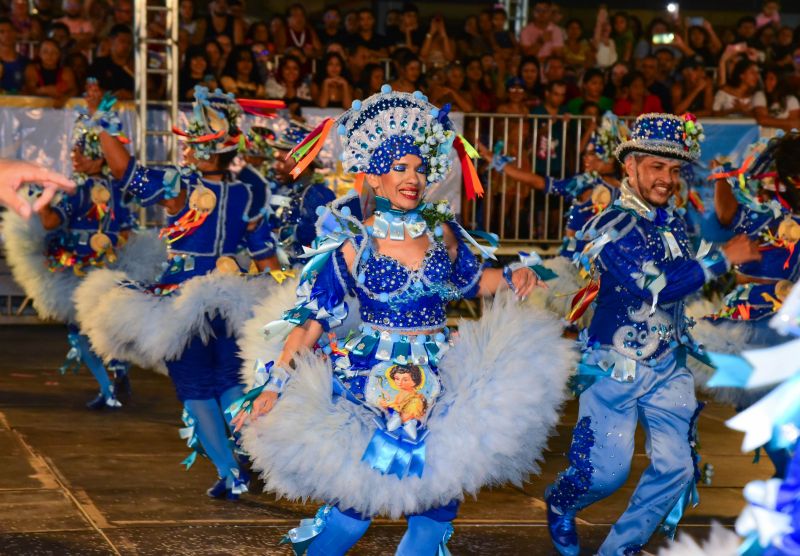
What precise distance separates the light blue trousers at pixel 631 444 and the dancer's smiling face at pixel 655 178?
74 cm

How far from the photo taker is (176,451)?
26.4 ft

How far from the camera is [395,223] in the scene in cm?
481

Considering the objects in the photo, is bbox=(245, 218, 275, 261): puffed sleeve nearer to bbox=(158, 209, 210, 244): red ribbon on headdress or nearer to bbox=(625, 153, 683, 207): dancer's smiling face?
bbox=(158, 209, 210, 244): red ribbon on headdress

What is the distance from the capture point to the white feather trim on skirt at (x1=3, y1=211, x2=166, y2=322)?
9383 millimetres

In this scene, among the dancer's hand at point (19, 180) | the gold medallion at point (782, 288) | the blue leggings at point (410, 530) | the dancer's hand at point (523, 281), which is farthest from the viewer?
the gold medallion at point (782, 288)

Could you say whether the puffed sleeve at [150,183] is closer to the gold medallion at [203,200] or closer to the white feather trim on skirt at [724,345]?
the gold medallion at [203,200]

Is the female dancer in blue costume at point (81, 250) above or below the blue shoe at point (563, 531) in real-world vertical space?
above

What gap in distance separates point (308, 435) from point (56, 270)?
5654 millimetres

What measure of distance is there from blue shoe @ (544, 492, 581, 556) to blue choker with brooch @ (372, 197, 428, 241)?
5.68ft

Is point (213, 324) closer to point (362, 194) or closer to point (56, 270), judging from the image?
point (362, 194)

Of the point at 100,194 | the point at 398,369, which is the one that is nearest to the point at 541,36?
the point at 100,194

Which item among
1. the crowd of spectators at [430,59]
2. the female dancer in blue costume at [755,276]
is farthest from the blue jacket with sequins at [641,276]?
the crowd of spectators at [430,59]

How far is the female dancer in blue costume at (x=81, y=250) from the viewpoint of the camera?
9.41 meters

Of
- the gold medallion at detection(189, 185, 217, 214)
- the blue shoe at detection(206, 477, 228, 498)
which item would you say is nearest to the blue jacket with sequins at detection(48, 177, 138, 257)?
the gold medallion at detection(189, 185, 217, 214)
